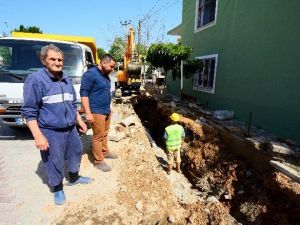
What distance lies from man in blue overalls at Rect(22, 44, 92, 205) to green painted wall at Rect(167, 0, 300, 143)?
5519 mm

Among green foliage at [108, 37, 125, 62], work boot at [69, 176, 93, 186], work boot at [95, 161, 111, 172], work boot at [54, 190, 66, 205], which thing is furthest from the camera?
green foliage at [108, 37, 125, 62]

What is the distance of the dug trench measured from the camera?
462 centimetres

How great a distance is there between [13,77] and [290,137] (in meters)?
6.87

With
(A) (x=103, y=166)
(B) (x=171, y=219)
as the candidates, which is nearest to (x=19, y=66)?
(A) (x=103, y=166)

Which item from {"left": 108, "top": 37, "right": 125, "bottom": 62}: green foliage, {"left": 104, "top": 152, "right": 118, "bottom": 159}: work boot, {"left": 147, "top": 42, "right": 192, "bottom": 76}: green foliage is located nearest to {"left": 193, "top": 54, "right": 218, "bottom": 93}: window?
{"left": 147, "top": 42, "right": 192, "bottom": 76}: green foliage

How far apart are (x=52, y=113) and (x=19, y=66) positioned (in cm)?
369

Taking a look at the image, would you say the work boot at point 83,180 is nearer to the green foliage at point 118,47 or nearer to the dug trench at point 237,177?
the dug trench at point 237,177

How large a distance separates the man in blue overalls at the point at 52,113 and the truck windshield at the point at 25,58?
303cm

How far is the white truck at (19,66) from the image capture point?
5.94 meters

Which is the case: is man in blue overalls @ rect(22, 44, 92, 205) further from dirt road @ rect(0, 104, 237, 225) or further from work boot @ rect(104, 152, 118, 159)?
work boot @ rect(104, 152, 118, 159)

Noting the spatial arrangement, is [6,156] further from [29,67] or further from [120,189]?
[120,189]

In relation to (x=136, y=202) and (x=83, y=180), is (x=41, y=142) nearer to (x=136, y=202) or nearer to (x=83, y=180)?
(x=83, y=180)

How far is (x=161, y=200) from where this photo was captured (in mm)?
4461

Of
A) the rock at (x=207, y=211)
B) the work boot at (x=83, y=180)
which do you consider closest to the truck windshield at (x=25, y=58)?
the work boot at (x=83, y=180)
